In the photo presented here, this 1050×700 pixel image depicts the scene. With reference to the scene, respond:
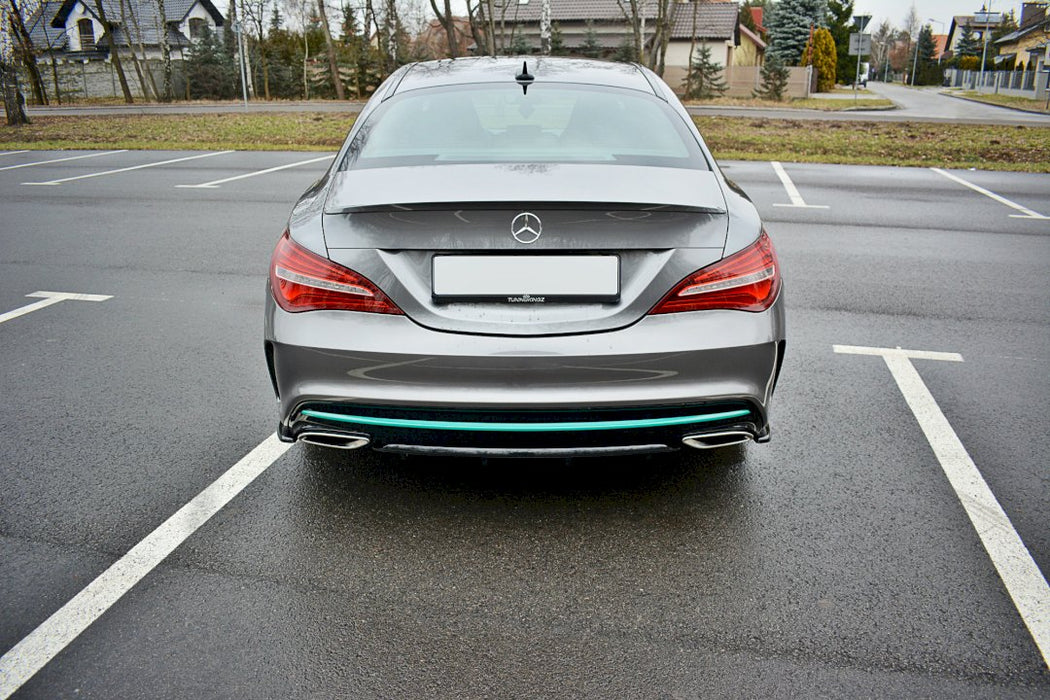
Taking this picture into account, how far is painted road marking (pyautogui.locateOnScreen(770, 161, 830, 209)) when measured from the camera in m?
10.4

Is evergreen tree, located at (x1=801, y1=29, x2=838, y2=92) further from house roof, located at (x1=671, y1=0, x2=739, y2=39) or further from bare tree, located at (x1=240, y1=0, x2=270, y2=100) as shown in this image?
bare tree, located at (x1=240, y1=0, x2=270, y2=100)

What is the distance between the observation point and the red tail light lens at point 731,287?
2.79 meters

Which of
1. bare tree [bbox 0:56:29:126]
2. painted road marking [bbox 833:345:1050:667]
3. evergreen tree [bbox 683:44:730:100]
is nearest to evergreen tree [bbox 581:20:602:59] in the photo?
evergreen tree [bbox 683:44:730:100]

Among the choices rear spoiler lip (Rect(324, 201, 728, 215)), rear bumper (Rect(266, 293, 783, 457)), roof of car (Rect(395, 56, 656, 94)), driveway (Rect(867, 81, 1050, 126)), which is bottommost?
driveway (Rect(867, 81, 1050, 126))

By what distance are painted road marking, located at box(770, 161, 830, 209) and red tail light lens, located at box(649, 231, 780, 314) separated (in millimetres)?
7918

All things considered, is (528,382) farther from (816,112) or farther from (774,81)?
(774,81)

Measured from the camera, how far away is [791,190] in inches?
461

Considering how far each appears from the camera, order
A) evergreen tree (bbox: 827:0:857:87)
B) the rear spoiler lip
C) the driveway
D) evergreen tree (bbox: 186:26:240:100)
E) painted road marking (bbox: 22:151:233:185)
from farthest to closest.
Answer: evergreen tree (bbox: 827:0:857:87)
evergreen tree (bbox: 186:26:240:100)
the driveway
painted road marking (bbox: 22:151:233:185)
the rear spoiler lip

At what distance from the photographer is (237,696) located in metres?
2.28

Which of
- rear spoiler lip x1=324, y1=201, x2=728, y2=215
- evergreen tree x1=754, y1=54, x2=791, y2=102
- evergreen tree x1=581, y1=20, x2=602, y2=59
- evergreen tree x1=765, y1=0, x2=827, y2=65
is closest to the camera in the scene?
rear spoiler lip x1=324, y1=201, x2=728, y2=215

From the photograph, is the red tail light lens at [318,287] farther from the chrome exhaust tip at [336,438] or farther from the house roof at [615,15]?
the house roof at [615,15]

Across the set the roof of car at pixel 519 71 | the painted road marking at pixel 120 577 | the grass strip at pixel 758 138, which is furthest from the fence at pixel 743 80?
the painted road marking at pixel 120 577

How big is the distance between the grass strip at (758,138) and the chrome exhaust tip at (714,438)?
43.3 feet

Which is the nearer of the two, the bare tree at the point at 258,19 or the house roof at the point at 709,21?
the bare tree at the point at 258,19
